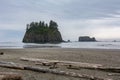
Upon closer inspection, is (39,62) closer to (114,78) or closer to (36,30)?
(114,78)

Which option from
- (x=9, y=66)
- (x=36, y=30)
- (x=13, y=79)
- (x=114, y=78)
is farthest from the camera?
(x=36, y=30)

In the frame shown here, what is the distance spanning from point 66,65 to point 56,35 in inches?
6079

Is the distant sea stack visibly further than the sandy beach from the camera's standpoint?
Yes

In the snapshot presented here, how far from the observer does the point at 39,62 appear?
747 inches

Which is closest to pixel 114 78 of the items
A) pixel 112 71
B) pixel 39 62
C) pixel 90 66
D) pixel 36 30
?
pixel 112 71

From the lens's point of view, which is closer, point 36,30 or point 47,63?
point 47,63

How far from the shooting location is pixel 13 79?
413 inches

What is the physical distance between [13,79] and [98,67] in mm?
6823

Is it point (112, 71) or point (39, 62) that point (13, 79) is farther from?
point (39, 62)

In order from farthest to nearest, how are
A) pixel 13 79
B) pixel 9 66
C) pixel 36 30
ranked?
pixel 36 30, pixel 9 66, pixel 13 79

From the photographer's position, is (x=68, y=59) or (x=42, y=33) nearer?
(x=68, y=59)

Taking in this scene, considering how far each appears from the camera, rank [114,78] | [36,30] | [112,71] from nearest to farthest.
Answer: [114,78], [112,71], [36,30]

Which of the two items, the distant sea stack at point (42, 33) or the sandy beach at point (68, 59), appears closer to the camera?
the sandy beach at point (68, 59)

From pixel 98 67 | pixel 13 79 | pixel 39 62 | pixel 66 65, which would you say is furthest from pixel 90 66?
pixel 13 79
